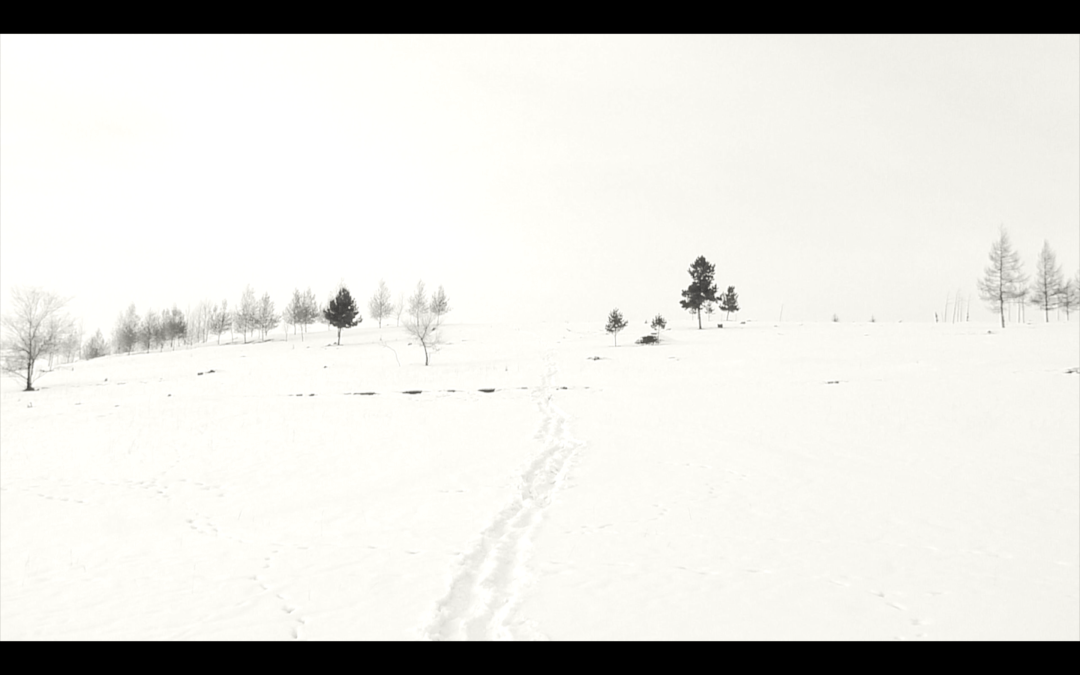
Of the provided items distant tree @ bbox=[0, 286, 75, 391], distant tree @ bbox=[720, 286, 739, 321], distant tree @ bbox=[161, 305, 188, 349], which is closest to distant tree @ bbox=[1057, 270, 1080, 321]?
distant tree @ bbox=[720, 286, 739, 321]

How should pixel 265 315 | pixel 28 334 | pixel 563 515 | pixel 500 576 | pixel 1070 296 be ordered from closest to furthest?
pixel 500 576
pixel 563 515
pixel 28 334
pixel 1070 296
pixel 265 315

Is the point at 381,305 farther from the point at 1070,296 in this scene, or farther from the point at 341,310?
the point at 1070,296

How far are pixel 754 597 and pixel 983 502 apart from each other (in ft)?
24.0

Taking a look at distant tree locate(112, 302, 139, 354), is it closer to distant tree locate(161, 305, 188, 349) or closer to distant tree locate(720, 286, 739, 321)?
distant tree locate(161, 305, 188, 349)

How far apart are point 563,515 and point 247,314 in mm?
89090

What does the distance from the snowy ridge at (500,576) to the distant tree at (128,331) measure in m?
93.4

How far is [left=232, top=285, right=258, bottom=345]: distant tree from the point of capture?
83938mm

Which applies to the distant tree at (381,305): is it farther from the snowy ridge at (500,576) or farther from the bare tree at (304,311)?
the snowy ridge at (500,576)

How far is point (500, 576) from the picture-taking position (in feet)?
22.9

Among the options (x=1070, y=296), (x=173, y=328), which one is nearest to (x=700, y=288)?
(x=1070, y=296)

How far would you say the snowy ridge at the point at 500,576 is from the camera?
5.64 m

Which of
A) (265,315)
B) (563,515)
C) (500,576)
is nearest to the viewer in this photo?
(500,576)

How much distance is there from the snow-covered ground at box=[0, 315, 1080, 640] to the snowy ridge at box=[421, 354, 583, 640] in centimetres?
4

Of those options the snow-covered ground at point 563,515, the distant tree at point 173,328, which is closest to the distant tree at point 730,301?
the snow-covered ground at point 563,515
